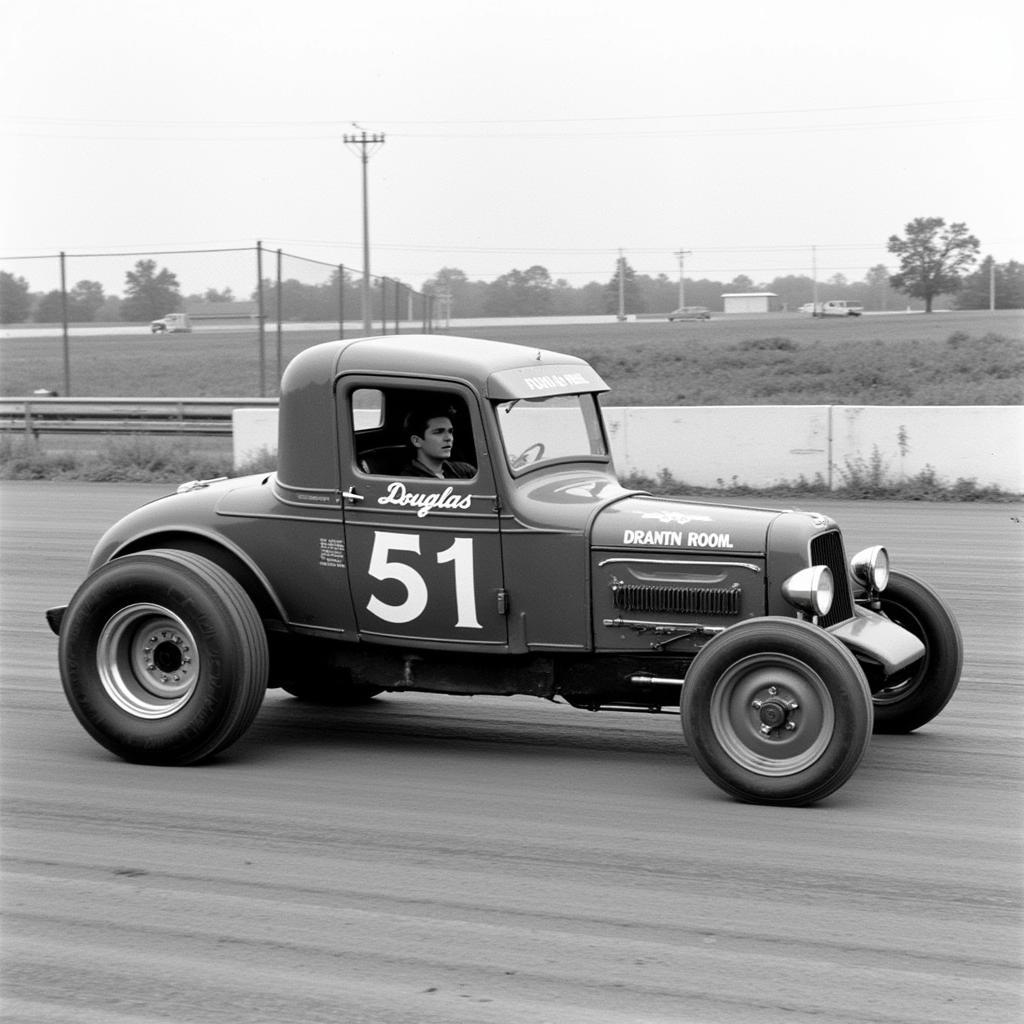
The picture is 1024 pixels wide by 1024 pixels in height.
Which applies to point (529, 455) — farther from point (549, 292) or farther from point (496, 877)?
point (549, 292)

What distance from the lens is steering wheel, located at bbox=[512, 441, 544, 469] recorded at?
20.5ft

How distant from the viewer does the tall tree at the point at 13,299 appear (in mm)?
25859

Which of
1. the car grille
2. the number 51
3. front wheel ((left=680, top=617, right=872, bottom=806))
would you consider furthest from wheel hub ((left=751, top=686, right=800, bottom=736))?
the number 51

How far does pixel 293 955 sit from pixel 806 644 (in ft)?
7.43

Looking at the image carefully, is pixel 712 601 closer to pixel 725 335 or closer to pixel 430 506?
pixel 430 506

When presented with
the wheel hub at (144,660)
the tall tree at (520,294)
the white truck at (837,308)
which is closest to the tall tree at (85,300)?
the wheel hub at (144,660)

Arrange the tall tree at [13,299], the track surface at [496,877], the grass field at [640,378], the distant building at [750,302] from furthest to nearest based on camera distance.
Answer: the distant building at [750,302]
the tall tree at [13,299]
the grass field at [640,378]
the track surface at [496,877]

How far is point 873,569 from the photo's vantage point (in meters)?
6.52

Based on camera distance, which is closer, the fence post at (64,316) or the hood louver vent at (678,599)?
the hood louver vent at (678,599)

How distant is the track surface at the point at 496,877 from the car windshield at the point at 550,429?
51.0 inches

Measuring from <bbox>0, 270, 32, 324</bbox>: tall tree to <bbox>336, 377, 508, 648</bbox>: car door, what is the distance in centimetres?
2124

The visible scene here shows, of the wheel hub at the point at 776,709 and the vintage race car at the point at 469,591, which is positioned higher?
the vintage race car at the point at 469,591

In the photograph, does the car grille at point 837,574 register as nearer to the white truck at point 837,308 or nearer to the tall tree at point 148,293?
the tall tree at point 148,293

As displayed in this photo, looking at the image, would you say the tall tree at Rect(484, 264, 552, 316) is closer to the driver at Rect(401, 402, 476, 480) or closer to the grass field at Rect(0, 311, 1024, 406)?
the grass field at Rect(0, 311, 1024, 406)
